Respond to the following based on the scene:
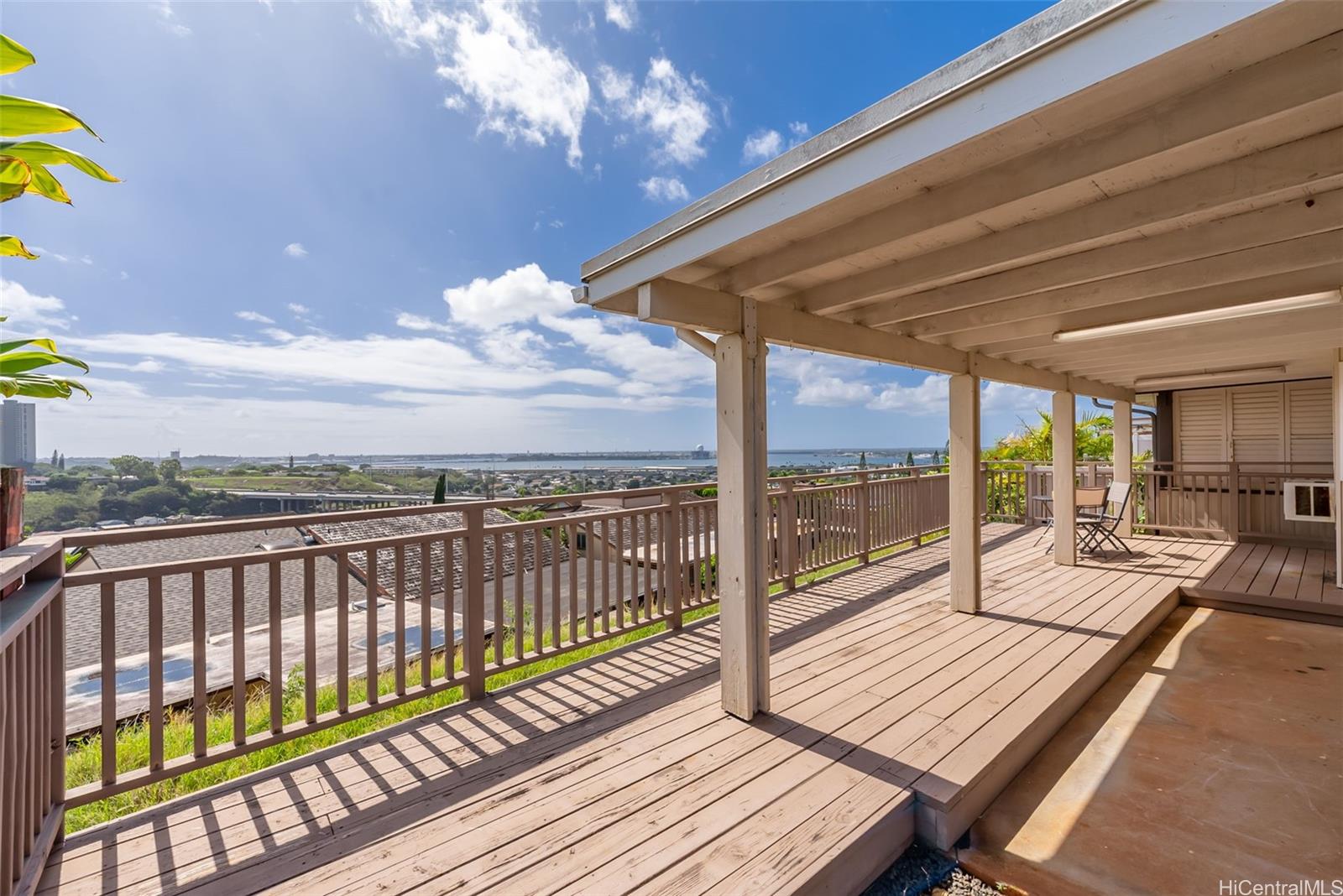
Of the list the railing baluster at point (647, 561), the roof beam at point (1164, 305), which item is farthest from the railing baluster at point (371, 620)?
the roof beam at point (1164, 305)

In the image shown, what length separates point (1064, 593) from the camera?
4.67 m

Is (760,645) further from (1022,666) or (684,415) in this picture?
(684,415)

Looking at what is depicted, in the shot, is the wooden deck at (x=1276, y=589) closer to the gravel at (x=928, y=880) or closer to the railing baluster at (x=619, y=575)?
the gravel at (x=928, y=880)

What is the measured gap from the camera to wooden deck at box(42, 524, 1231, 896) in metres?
1.69

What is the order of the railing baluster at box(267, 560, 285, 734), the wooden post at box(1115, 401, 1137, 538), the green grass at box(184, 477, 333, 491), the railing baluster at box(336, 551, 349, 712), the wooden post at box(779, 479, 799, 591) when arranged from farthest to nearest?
the green grass at box(184, 477, 333, 491) → the wooden post at box(1115, 401, 1137, 538) → the wooden post at box(779, 479, 799, 591) → the railing baluster at box(336, 551, 349, 712) → the railing baluster at box(267, 560, 285, 734)

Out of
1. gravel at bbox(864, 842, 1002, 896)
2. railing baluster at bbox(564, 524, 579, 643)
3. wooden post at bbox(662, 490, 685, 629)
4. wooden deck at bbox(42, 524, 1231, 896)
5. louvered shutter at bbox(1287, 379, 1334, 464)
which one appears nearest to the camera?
wooden deck at bbox(42, 524, 1231, 896)

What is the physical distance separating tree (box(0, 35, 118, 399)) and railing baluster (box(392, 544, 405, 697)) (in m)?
1.25

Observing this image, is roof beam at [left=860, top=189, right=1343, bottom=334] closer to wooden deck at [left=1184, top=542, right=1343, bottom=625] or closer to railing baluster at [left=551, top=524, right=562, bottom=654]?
railing baluster at [left=551, top=524, right=562, bottom=654]

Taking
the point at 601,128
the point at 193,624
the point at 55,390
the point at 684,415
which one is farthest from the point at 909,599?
the point at 684,415

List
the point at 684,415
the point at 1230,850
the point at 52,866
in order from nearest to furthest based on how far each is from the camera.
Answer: the point at 52,866
the point at 1230,850
the point at 684,415

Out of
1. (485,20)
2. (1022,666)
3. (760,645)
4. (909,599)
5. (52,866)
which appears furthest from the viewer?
(485,20)

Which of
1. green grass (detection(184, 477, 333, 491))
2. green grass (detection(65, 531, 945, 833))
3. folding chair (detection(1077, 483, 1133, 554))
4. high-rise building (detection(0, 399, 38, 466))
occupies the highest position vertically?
high-rise building (detection(0, 399, 38, 466))

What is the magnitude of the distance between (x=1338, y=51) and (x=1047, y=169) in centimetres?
56

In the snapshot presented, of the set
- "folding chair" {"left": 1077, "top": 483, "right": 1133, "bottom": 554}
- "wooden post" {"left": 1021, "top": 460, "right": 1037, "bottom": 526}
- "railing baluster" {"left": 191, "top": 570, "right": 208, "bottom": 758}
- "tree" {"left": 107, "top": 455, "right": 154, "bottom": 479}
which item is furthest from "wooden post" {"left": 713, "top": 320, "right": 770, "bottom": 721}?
"tree" {"left": 107, "top": 455, "right": 154, "bottom": 479}
